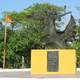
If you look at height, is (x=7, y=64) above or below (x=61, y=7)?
below

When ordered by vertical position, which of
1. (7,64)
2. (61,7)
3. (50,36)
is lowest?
(7,64)

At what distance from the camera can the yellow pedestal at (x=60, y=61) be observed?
53.8ft

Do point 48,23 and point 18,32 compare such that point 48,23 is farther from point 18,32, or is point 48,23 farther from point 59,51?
point 18,32

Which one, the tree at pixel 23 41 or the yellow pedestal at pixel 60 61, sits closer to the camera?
the yellow pedestal at pixel 60 61

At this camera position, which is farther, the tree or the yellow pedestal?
the tree

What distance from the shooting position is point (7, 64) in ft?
95.1

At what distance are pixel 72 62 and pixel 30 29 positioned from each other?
13031 millimetres

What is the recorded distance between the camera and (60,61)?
16375mm

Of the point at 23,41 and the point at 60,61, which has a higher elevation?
the point at 23,41

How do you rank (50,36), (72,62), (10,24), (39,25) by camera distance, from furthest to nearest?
(10,24), (39,25), (50,36), (72,62)

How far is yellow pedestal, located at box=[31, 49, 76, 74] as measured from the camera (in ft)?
53.8

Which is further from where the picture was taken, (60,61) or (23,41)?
(23,41)

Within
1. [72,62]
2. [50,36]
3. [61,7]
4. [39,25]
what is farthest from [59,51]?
[61,7]

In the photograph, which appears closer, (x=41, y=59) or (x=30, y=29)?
(x=41, y=59)
